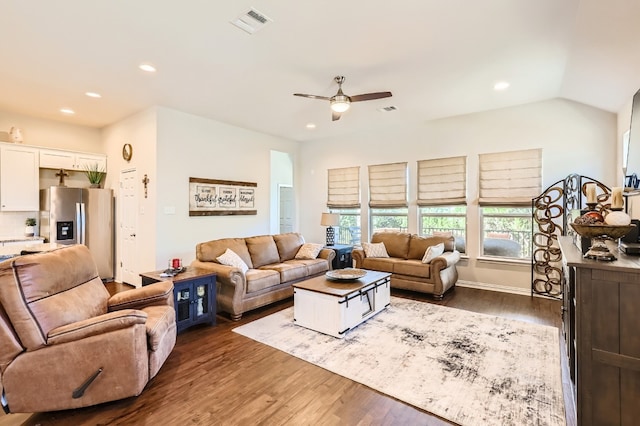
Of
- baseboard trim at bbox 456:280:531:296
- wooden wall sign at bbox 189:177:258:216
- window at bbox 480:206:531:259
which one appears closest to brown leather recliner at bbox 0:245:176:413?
wooden wall sign at bbox 189:177:258:216

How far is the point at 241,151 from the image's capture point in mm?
6160

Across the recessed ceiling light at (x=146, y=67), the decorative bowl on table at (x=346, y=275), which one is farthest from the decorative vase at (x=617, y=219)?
the recessed ceiling light at (x=146, y=67)

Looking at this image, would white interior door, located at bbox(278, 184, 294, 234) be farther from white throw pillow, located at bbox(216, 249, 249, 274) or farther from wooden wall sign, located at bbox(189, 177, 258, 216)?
white throw pillow, located at bbox(216, 249, 249, 274)

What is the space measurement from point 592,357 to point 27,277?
3.55 metres

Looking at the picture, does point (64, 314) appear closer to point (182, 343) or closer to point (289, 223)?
point (182, 343)

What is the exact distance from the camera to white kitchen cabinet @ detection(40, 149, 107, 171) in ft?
17.5

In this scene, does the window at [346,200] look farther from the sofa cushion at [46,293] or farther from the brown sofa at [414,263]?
the sofa cushion at [46,293]

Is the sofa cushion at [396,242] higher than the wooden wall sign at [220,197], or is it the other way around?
the wooden wall sign at [220,197]

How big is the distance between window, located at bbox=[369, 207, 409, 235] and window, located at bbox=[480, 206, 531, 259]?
1401 mm

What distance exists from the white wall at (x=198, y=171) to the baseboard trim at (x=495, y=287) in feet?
13.2

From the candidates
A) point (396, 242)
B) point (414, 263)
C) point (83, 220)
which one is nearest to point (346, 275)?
point (414, 263)

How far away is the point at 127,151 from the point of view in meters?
5.36

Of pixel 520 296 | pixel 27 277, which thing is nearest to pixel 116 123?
pixel 27 277

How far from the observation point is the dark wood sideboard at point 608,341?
161 cm
